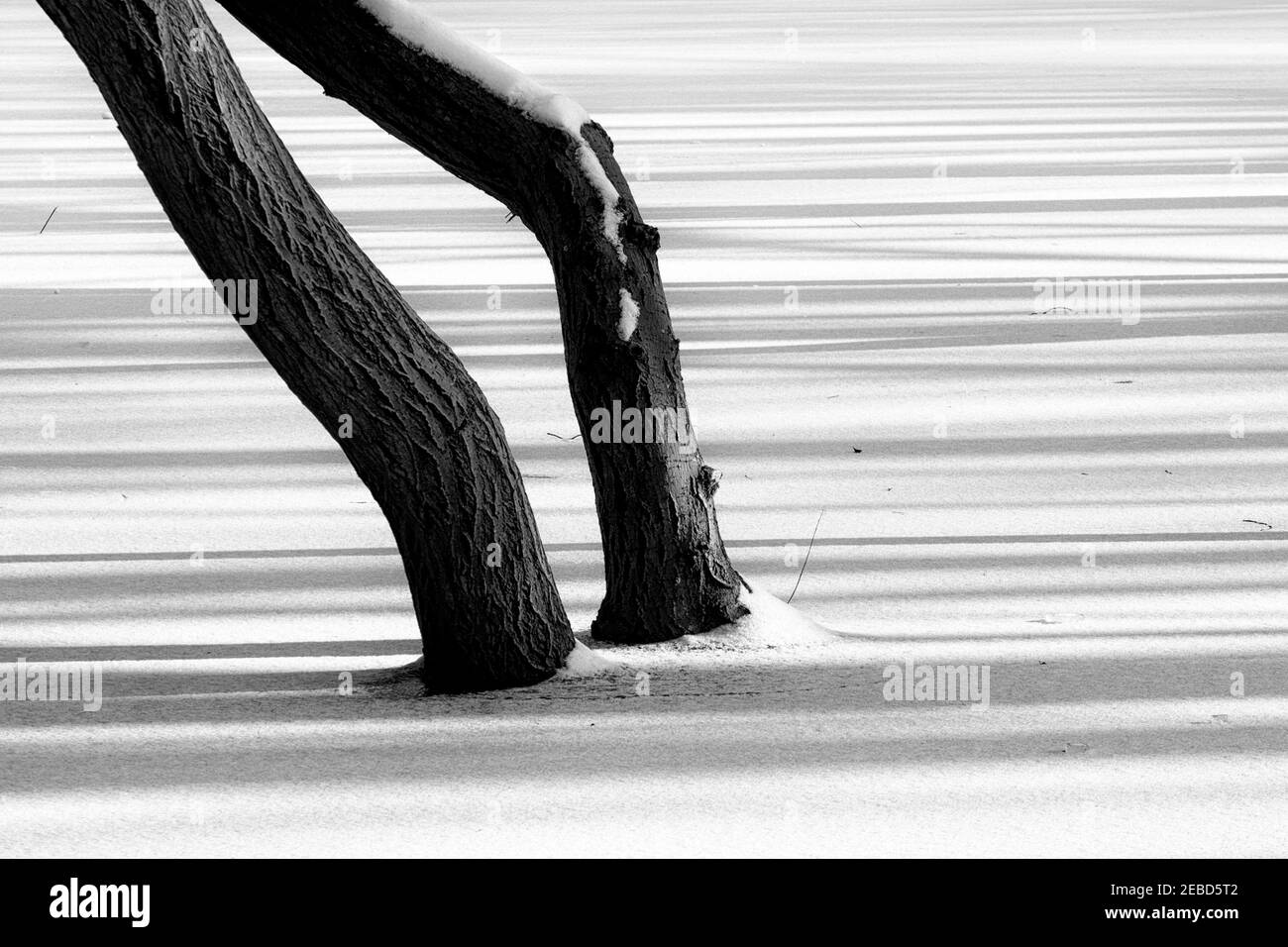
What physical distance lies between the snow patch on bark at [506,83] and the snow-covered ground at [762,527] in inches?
35.2

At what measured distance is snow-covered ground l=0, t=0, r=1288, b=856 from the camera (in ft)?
8.82

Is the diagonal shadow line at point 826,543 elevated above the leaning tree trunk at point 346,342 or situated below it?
below

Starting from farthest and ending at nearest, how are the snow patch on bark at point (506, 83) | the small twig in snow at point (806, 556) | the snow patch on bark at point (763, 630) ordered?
1. the small twig in snow at point (806, 556)
2. the snow patch on bark at point (763, 630)
3. the snow patch on bark at point (506, 83)

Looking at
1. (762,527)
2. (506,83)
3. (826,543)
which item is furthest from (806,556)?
(506,83)

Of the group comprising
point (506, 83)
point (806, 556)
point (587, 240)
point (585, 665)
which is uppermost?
point (506, 83)

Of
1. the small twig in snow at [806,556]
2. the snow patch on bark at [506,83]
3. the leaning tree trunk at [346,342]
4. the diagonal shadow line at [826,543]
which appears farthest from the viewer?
the diagonal shadow line at [826,543]

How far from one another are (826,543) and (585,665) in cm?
127

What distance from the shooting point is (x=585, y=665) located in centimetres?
326

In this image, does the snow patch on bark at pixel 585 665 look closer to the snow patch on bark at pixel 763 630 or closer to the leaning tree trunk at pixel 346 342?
the leaning tree trunk at pixel 346 342

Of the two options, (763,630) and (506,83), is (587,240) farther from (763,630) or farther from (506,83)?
(763,630)

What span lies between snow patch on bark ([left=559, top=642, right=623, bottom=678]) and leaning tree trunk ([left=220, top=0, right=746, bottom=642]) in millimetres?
154

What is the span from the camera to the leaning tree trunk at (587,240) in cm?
312

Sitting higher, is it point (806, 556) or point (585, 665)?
point (806, 556)

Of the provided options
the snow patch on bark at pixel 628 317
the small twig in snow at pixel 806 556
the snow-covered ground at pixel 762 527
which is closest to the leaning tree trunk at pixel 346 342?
the snow-covered ground at pixel 762 527
